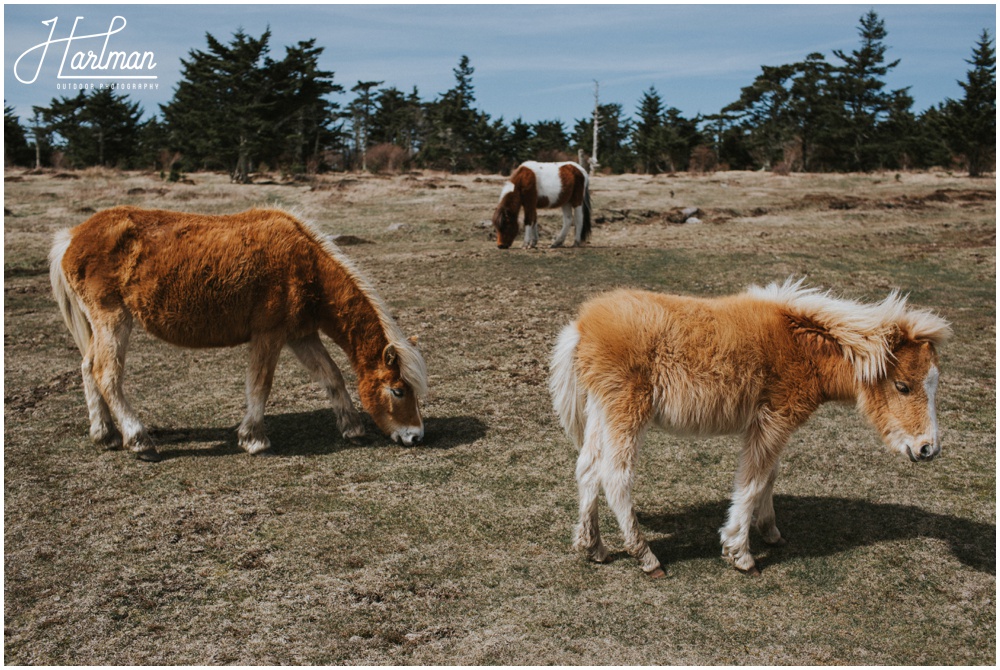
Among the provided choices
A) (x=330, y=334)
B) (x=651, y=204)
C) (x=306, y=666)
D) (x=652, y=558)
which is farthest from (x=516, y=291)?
(x=651, y=204)

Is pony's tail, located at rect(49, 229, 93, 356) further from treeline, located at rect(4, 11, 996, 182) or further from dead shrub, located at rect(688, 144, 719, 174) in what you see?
dead shrub, located at rect(688, 144, 719, 174)

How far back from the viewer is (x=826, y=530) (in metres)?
5.70

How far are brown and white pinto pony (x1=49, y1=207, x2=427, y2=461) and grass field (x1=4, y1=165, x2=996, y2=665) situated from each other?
0.44 meters

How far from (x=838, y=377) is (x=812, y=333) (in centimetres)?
33

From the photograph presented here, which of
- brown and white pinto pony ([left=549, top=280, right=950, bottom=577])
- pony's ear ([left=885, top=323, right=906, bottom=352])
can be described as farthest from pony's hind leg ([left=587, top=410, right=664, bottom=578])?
pony's ear ([left=885, top=323, right=906, bottom=352])

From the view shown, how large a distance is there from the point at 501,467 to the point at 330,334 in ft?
6.72

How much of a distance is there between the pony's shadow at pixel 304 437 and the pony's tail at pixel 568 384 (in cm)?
218

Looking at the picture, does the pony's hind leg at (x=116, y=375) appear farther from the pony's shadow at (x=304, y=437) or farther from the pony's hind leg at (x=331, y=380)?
the pony's hind leg at (x=331, y=380)

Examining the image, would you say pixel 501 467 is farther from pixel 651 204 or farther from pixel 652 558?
pixel 651 204

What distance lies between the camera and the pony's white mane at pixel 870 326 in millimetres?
4938

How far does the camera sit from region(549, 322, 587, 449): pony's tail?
5.14 m

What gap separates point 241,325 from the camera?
22.9ft

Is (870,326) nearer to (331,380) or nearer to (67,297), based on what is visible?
(331,380)

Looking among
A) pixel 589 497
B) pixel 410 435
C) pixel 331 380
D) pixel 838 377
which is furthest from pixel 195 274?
pixel 838 377
